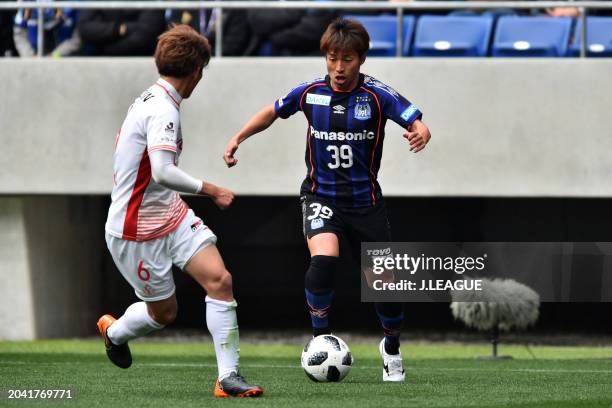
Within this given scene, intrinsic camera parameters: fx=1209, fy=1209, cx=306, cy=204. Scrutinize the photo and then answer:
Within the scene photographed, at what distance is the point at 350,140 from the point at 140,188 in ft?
4.89

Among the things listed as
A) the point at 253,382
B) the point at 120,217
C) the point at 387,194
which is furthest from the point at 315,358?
the point at 387,194

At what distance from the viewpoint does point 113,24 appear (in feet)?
39.8

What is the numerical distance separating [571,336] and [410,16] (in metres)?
4.51

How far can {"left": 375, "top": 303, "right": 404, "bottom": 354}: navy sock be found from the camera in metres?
7.04

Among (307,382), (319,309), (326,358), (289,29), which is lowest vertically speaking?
(307,382)

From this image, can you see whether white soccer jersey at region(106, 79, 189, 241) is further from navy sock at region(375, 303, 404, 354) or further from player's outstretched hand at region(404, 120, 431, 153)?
navy sock at region(375, 303, 404, 354)

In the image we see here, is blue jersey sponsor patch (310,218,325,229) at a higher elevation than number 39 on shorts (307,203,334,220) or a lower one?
lower

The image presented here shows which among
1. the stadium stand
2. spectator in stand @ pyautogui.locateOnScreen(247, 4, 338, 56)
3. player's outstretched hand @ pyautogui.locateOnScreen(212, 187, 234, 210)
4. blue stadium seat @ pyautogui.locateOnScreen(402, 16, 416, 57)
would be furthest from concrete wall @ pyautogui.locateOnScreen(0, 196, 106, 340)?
player's outstretched hand @ pyautogui.locateOnScreen(212, 187, 234, 210)

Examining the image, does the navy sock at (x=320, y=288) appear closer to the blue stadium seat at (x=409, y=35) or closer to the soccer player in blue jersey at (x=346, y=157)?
the soccer player in blue jersey at (x=346, y=157)

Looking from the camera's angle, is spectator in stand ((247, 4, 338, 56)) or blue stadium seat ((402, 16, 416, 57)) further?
blue stadium seat ((402, 16, 416, 57))

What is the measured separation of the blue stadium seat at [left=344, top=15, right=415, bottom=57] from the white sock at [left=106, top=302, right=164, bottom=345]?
251 inches

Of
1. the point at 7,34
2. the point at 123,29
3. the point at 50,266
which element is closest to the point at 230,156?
the point at 123,29

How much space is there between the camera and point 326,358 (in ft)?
21.4

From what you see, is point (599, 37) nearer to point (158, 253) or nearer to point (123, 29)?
point (123, 29)
